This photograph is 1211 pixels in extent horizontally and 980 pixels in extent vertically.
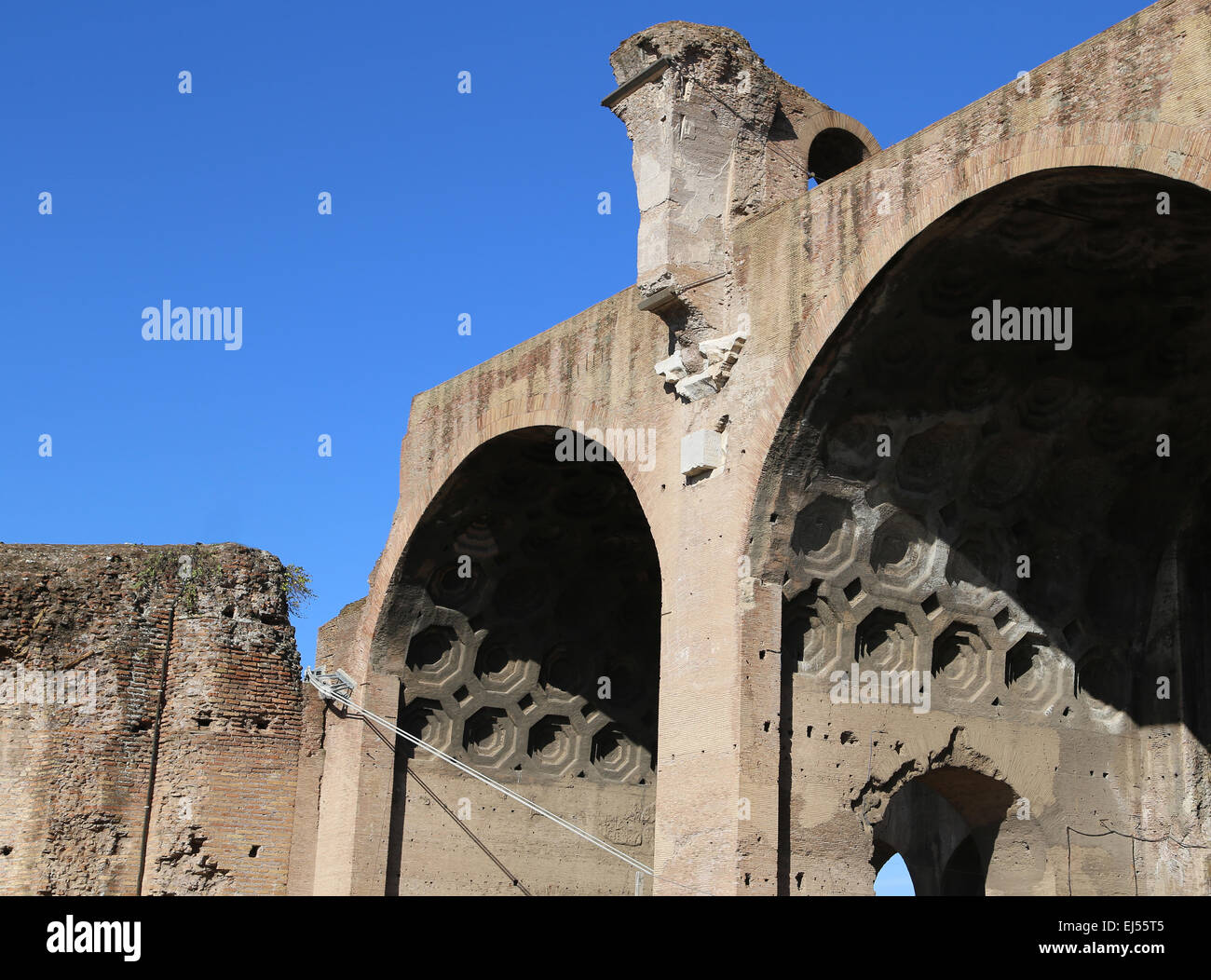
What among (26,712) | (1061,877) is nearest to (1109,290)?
(1061,877)

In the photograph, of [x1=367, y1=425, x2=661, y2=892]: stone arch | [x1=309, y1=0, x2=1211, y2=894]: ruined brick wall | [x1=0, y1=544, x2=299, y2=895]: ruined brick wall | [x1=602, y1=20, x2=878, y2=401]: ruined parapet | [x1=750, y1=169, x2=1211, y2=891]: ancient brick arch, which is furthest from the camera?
[x1=367, y1=425, x2=661, y2=892]: stone arch

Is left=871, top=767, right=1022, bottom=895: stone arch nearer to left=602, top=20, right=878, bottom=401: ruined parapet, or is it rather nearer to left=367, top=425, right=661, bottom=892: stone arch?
left=367, top=425, right=661, bottom=892: stone arch

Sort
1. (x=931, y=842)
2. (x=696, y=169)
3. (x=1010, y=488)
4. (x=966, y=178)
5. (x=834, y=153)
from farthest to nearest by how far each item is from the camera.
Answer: (x=931, y=842), (x=834, y=153), (x=1010, y=488), (x=696, y=169), (x=966, y=178)

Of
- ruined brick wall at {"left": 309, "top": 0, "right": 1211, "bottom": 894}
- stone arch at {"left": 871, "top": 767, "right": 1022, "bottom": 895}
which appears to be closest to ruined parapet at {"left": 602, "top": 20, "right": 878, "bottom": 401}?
ruined brick wall at {"left": 309, "top": 0, "right": 1211, "bottom": 894}

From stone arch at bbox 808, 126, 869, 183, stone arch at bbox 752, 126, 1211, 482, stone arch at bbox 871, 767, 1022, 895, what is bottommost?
stone arch at bbox 871, 767, 1022, 895

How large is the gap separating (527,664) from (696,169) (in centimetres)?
534

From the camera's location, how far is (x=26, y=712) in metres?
12.5

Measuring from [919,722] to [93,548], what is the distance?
7291 mm

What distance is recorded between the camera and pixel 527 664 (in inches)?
530

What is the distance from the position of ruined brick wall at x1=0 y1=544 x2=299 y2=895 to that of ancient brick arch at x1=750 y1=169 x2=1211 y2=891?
227 inches

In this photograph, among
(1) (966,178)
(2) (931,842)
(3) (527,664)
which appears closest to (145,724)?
(3) (527,664)

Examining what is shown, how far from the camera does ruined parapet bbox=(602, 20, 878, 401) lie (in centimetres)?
943

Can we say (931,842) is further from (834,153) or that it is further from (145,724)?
(145,724)

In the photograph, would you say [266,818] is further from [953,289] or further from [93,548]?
[953,289]
